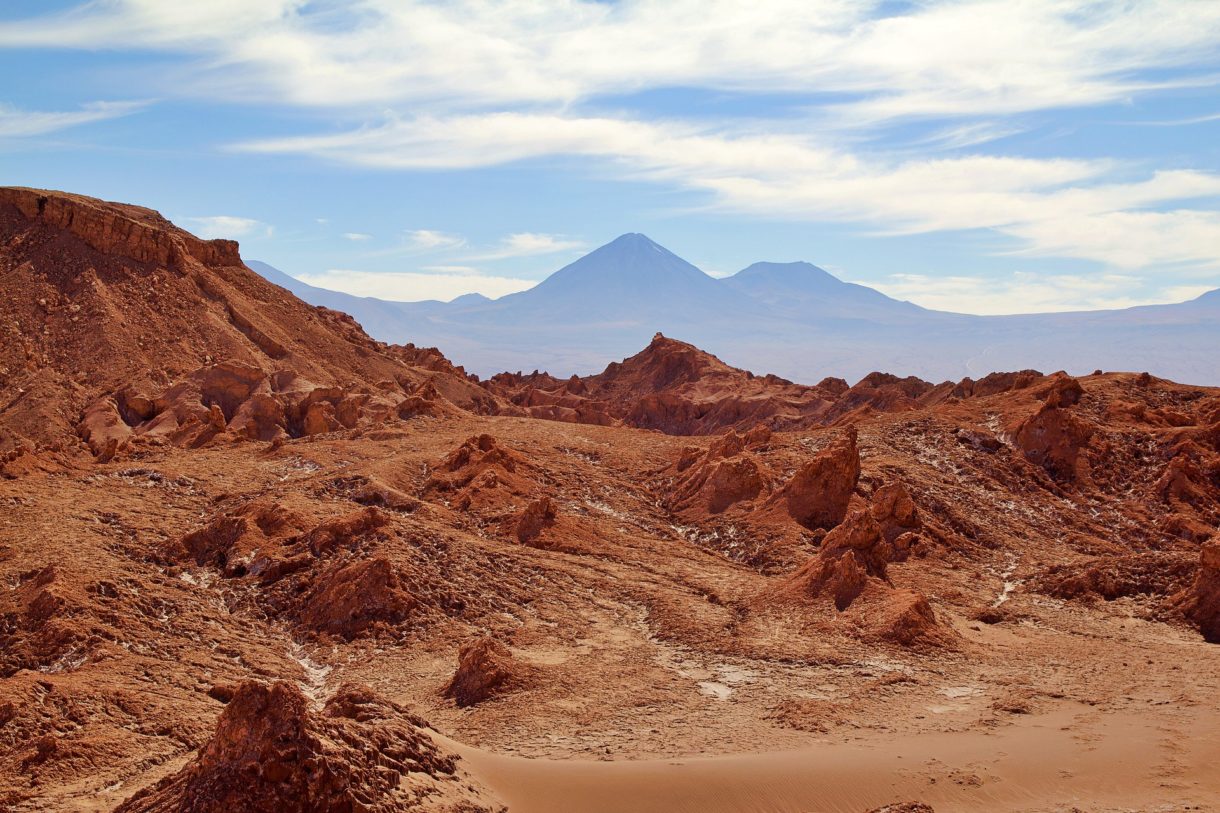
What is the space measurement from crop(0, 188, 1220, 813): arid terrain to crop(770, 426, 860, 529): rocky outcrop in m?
0.07

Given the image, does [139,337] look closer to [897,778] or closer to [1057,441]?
[1057,441]

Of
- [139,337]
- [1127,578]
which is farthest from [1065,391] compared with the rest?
[139,337]

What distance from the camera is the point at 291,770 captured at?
8867 millimetres

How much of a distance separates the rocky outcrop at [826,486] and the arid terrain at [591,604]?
7 centimetres

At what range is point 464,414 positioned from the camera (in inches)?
1433

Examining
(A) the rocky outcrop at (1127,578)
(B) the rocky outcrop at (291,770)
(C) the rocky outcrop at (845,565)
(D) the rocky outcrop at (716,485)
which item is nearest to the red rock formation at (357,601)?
(C) the rocky outcrop at (845,565)

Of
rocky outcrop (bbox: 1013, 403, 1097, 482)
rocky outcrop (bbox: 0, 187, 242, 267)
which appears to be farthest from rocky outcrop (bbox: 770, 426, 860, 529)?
rocky outcrop (bbox: 0, 187, 242, 267)

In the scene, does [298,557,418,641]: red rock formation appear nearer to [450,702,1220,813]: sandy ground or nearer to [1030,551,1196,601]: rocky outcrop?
[450,702,1220,813]: sandy ground

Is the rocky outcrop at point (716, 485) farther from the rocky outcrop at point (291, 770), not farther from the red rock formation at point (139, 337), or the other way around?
the rocky outcrop at point (291, 770)

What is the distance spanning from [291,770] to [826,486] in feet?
57.5

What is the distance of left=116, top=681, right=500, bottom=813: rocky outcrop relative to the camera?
28.8ft

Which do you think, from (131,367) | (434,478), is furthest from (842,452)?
(131,367)

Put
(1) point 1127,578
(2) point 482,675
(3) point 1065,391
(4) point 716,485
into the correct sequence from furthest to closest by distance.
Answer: (3) point 1065,391 → (4) point 716,485 → (1) point 1127,578 → (2) point 482,675

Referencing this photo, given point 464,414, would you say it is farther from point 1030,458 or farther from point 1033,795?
point 1033,795
